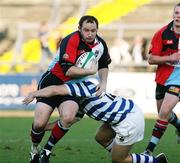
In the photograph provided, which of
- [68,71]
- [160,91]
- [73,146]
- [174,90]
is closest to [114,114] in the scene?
[68,71]

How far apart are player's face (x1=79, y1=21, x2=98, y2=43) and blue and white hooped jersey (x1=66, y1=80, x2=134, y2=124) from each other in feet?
1.81

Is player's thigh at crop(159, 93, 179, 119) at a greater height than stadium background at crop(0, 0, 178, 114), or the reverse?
player's thigh at crop(159, 93, 179, 119)

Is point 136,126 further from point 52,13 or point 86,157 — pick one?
point 52,13

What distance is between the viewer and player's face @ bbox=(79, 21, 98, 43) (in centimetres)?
894

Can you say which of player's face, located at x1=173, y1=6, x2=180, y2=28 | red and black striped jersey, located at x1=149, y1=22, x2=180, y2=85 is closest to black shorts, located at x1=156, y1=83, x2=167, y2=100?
red and black striped jersey, located at x1=149, y1=22, x2=180, y2=85

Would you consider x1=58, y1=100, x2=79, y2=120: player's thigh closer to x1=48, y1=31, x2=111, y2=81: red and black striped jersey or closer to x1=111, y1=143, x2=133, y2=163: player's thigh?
x1=48, y1=31, x2=111, y2=81: red and black striped jersey

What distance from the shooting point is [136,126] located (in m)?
8.58

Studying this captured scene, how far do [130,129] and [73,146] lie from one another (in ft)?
13.4

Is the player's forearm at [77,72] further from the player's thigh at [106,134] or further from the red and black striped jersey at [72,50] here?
the player's thigh at [106,134]

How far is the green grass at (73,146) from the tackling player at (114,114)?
5.31 ft

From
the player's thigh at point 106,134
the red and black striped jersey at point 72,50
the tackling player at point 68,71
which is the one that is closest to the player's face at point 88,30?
the tackling player at point 68,71

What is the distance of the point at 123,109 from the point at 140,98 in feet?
43.5

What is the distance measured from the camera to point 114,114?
8664mm

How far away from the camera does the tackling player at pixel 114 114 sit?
28.2 ft
